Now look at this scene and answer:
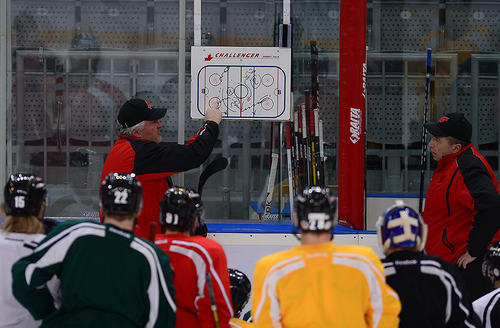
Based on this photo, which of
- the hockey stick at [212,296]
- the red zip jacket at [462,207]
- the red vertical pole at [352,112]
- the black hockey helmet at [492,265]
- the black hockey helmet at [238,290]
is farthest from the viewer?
the red vertical pole at [352,112]

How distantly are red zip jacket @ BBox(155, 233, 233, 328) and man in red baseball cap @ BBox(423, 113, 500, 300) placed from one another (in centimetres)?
127

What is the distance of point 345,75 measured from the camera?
11.9 feet

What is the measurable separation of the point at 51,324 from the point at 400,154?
3096mm

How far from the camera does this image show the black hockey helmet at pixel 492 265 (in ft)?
7.13

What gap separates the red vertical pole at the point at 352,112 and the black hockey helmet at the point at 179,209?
75.2 inches

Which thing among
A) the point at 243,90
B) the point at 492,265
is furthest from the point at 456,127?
the point at 243,90

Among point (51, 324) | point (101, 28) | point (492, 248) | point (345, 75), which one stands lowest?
point (51, 324)

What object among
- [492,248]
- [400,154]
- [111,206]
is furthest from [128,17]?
[492,248]

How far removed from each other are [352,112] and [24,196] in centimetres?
227

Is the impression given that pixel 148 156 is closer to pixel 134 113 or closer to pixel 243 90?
pixel 134 113

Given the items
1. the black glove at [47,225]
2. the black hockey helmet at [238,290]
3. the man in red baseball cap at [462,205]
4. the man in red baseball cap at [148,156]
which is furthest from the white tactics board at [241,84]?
the black glove at [47,225]

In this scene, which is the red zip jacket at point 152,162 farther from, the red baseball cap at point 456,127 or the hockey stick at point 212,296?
the red baseball cap at point 456,127

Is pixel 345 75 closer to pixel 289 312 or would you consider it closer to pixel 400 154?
pixel 400 154

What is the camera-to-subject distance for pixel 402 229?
172 centimetres
